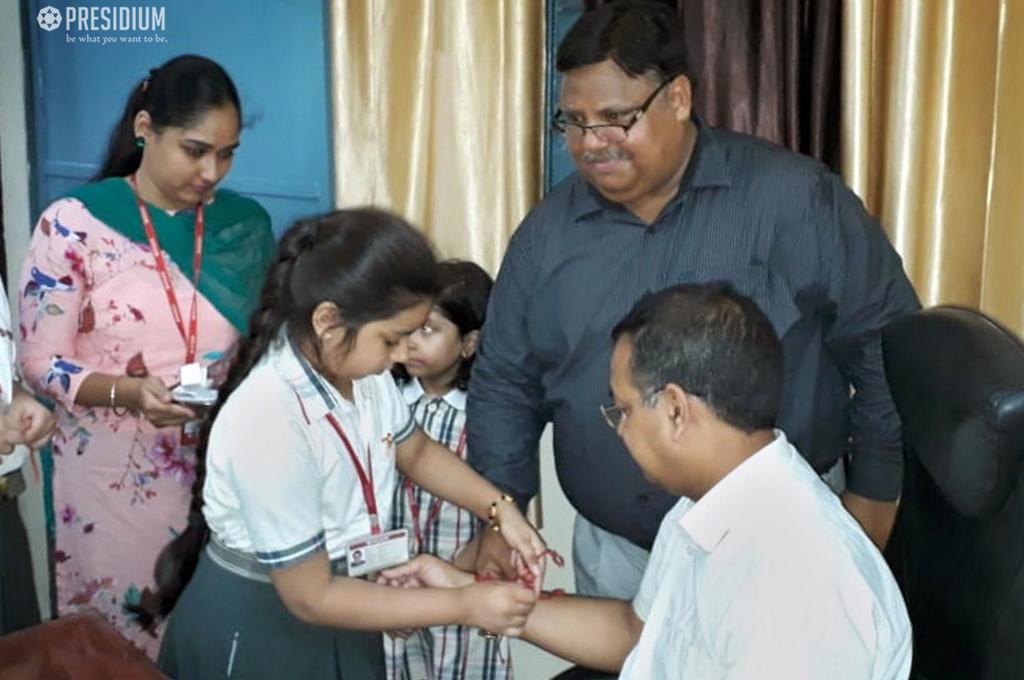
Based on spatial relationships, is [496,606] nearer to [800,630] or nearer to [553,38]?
[800,630]

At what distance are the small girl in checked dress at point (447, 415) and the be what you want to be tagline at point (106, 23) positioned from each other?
0.99 m

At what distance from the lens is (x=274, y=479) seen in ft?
4.91

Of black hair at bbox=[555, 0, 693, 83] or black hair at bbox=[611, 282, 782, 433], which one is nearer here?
black hair at bbox=[611, 282, 782, 433]

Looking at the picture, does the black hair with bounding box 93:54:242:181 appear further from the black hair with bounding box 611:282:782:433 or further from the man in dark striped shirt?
the black hair with bounding box 611:282:782:433

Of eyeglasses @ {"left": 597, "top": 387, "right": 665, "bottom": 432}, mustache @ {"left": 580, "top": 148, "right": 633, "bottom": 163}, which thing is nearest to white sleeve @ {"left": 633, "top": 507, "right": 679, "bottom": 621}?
eyeglasses @ {"left": 597, "top": 387, "right": 665, "bottom": 432}

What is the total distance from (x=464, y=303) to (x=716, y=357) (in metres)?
1.20

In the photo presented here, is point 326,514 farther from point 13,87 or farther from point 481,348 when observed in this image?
point 13,87

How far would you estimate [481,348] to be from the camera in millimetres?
2059

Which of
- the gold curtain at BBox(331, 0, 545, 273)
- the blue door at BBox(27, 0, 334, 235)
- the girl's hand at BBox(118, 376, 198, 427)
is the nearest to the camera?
the girl's hand at BBox(118, 376, 198, 427)

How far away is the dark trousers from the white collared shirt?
5.91 ft

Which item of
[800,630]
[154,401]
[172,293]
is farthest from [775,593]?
[172,293]

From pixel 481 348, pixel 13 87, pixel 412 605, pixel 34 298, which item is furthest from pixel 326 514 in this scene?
pixel 13 87

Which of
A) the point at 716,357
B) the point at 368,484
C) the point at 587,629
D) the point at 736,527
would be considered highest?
the point at 716,357

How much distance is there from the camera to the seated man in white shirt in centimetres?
116
